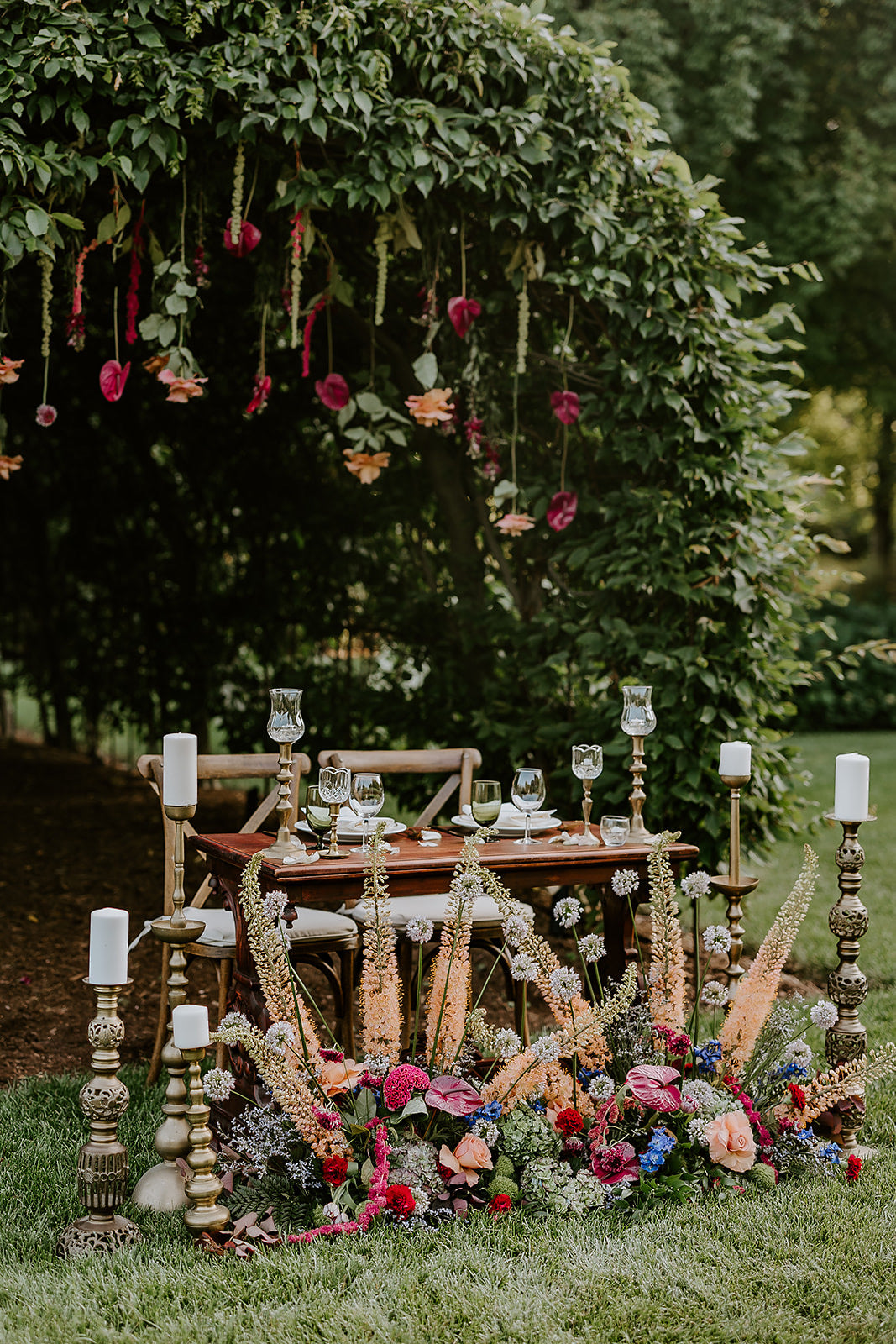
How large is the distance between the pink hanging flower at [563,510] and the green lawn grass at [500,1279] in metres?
2.19

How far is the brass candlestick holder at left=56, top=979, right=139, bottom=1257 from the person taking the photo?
2299 millimetres

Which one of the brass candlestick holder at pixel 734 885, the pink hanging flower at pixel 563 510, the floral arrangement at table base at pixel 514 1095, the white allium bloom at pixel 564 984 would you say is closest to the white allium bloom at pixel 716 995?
the floral arrangement at table base at pixel 514 1095

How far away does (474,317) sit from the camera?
3969 mm

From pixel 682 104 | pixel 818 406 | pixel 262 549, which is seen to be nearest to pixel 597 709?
pixel 262 549

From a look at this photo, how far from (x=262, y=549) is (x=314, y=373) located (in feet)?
3.85

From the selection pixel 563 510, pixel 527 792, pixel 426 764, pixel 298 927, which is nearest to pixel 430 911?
pixel 298 927

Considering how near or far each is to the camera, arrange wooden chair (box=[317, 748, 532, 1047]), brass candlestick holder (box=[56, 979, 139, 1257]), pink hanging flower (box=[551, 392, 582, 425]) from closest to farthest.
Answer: brass candlestick holder (box=[56, 979, 139, 1257]), wooden chair (box=[317, 748, 532, 1047]), pink hanging flower (box=[551, 392, 582, 425])

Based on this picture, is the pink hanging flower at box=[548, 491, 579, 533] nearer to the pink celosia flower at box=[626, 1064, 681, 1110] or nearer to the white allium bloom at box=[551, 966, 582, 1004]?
the white allium bloom at box=[551, 966, 582, 1004]

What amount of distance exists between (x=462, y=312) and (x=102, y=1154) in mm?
2780

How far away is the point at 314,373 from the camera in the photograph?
18.4ft

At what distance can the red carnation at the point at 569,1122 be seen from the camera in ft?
8.75

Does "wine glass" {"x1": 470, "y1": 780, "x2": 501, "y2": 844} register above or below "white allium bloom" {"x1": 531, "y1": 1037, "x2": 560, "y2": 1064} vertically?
above

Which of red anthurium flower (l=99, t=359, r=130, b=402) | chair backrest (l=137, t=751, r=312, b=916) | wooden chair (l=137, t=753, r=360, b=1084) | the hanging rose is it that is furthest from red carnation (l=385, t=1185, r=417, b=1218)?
the hanging rose

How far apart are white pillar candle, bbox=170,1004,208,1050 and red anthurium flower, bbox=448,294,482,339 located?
8.06ft
